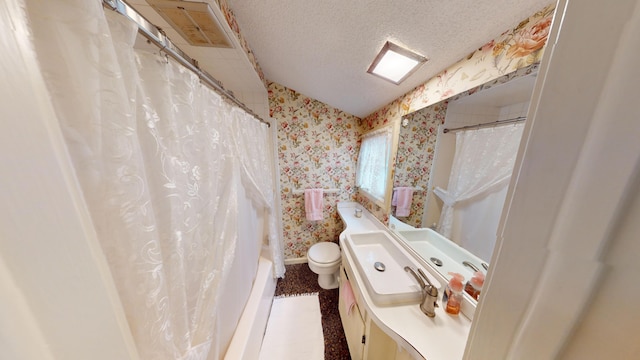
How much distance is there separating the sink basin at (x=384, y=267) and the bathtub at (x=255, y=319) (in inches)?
31.6

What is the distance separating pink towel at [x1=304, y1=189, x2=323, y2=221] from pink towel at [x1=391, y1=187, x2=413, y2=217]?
0.89 m

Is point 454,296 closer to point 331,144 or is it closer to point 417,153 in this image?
point 417,153

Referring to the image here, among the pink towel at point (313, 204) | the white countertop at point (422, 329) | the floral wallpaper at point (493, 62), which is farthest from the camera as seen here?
the pink towel at point (313, 204)

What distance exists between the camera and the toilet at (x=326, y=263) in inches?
68.6

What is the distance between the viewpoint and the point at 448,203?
3.54ft

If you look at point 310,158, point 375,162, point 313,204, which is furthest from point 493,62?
point 313,204

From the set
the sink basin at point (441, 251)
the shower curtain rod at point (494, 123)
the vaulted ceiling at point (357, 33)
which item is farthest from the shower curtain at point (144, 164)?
the shower curtain rod at point (494, 123)

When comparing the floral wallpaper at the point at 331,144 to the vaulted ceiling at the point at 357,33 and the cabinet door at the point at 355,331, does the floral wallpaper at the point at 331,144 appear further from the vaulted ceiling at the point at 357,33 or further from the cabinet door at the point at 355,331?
the cabinet door at the point at 355,331

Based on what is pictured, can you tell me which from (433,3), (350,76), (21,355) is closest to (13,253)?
(21,355)

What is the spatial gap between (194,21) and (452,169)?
156 centimetres

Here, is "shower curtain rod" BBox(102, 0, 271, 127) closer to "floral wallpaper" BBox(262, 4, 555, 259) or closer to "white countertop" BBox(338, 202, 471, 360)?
"floral wallpaper" BBox(262, 4, 555, 259)

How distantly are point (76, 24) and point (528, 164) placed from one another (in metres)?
0.80

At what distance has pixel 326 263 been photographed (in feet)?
5.70

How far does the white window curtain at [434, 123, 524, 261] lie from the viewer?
2.58 feet
